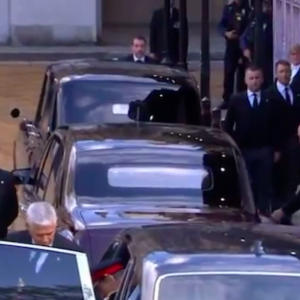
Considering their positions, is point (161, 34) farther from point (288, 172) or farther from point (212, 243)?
point (212, 243)

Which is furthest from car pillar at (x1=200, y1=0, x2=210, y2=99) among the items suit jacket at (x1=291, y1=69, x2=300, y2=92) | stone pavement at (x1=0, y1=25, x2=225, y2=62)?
stone pavement at (x1=0, y1=25, x2=225, y2=62)

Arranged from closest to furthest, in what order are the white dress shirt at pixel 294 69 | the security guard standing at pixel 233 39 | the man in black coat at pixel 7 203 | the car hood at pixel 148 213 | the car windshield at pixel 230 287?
the car windshield at pixel 230 287 → the car hood at pixel 148 213 → the man in black coat at pixel 7 203 → the white dress shirt at pixel 294 69 → the security guard standing at pixel 233 39

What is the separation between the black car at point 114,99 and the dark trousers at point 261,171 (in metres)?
0.69

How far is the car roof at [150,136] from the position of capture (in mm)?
10367

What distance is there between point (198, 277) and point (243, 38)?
1469cm

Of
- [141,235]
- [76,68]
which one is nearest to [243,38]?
[76,68]

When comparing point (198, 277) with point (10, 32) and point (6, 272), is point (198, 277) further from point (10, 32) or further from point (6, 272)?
point (10, 32)

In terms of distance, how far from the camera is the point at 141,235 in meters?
6.71

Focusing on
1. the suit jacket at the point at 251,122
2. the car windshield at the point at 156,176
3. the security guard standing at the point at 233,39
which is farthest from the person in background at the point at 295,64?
the security guard standing at the point at 233,39

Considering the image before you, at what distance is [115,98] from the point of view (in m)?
13.3

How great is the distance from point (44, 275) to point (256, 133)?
24.3ft

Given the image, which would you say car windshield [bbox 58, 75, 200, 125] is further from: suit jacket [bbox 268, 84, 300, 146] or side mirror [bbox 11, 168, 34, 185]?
side mirror [bbox 11, 168, 34, 185]

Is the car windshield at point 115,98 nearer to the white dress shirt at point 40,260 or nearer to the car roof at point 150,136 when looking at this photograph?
the car roof at point 150,136

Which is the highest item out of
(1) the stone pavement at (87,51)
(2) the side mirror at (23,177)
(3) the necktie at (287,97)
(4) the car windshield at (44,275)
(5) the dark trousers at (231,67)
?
(4) the car windshield at (44,275)
